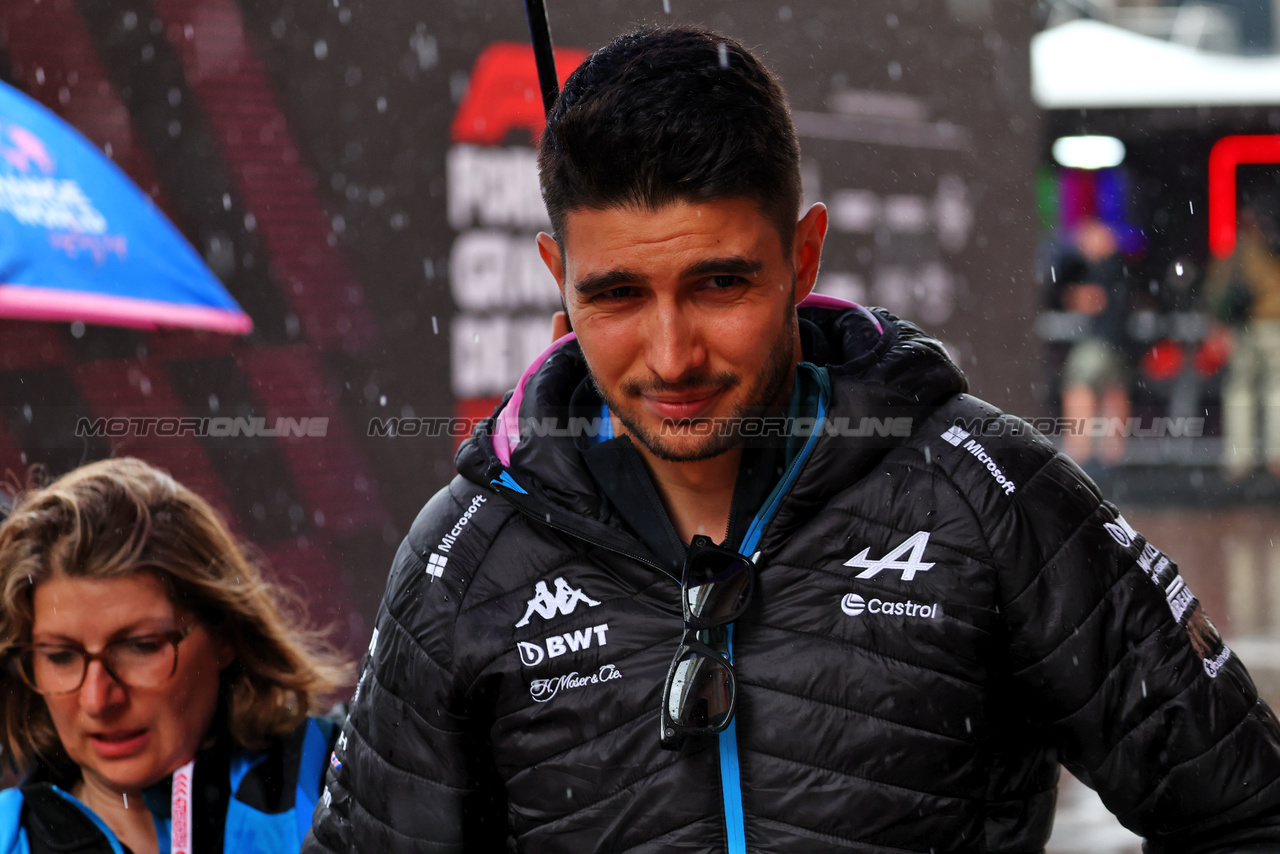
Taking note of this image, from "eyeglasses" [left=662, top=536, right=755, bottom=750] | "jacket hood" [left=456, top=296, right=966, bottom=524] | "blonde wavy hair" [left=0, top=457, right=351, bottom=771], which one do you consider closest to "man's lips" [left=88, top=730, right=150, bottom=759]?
"blonde wavy hair" [left=0, top=457, right=351, bottom=771]

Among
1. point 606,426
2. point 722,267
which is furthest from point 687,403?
point 606,426

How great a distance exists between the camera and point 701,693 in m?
1.66

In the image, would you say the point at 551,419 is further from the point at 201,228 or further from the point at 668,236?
the point at 201,228

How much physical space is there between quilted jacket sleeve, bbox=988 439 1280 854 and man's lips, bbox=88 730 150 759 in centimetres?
162

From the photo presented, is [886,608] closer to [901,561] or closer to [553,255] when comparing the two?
[901,561]

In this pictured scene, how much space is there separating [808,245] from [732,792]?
77 centimetres

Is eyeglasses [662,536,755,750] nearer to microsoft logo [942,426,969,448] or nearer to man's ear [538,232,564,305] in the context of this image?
microsoft logo [942,426,969,448]

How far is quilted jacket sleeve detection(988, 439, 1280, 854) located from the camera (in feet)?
5.30

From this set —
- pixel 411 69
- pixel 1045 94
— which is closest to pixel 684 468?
pixel 411 69

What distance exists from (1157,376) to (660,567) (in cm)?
1655

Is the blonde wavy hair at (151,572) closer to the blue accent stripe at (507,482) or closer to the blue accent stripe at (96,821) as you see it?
the blue accent stripe at (96,821)

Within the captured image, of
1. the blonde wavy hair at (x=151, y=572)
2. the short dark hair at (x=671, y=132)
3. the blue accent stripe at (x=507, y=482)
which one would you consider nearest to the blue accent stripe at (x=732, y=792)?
the blue accent stripe at (x=507, y=482)

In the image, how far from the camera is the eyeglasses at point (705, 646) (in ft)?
5.41

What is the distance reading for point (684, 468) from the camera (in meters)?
1.87
